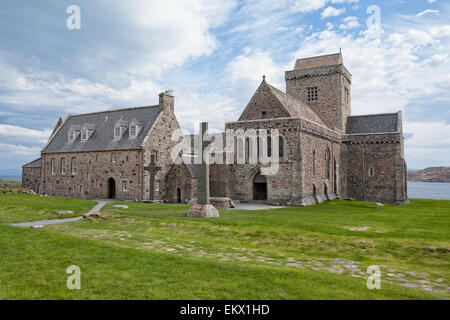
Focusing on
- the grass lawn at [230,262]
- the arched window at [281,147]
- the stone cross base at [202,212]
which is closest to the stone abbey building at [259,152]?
the arched window at [281,147]

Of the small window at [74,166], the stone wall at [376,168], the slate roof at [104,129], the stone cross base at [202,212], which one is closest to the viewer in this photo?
the stone cross base at [202,212]

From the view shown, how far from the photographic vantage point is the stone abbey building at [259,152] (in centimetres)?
3212

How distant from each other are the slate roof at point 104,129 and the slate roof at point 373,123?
27.0 metres

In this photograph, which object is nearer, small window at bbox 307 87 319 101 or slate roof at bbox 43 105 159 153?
slate roof at bbox 43 105 159 153

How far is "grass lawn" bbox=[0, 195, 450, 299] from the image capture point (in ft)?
21.5

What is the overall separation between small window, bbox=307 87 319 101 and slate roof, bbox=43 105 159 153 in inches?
836

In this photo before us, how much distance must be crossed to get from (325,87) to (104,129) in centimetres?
2997

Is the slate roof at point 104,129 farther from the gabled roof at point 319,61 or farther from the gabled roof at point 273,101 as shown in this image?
the gabled roof at point 319,61

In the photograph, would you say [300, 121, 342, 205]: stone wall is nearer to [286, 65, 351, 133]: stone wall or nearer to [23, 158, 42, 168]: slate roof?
[286, 65, 351, 133]: stone wall

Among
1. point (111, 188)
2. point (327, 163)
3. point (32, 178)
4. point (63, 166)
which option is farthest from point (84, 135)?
point (327, 163)

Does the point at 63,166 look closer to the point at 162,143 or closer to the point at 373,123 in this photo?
the point at 162,143

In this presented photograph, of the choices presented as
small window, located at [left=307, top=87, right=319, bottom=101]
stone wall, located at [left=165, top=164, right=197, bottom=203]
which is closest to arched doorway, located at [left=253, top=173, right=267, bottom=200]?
stone wall, located at [left=165, top=164, right=197, bottom=203]
